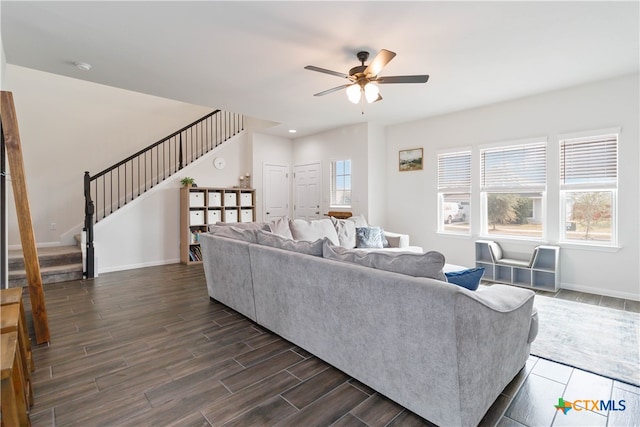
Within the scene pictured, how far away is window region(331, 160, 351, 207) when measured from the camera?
6.54 metres

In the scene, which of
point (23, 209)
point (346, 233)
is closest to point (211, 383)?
point (23, 209)

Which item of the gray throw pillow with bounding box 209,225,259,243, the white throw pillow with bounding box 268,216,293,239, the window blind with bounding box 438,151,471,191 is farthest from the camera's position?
the window blind with bounding box 438,151,471,191

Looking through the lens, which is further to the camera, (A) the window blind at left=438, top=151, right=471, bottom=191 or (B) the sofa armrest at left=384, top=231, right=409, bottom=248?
(A) the window blind at left=438, top=151, right=471, bottom=191

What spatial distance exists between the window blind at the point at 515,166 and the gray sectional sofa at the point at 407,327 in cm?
330

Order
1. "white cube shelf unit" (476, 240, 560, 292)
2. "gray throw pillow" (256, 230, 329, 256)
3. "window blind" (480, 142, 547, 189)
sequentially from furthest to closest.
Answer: "window blind" (480, 142, 547, 189)
"white cube shelf unit" (476, 240, 560, 292)
"gray throw pillow" (256, 230, 329, 256)

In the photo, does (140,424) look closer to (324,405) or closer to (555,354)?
(324,405)

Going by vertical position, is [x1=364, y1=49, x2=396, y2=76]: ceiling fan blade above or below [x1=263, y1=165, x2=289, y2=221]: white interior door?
above

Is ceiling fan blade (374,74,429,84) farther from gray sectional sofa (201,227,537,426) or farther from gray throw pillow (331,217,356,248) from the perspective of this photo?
gray throw pillow (331,217,356,248)

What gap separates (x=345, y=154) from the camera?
21.2ft

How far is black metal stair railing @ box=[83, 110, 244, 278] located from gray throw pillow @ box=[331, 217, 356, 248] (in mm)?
3676

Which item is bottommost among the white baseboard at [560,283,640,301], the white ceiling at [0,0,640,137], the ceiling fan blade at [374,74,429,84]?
the white baseboard at [560,283,640,301]

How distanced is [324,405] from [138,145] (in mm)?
6517

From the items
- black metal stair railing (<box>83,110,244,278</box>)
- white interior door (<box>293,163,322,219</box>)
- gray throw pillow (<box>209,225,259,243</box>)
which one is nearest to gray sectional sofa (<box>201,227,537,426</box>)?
gray throw pillow (<box>209,225,259,243</box>)

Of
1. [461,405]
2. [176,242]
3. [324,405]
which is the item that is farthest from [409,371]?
[176,242]
